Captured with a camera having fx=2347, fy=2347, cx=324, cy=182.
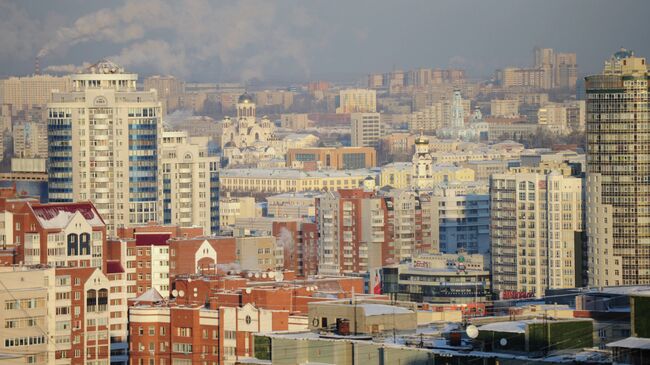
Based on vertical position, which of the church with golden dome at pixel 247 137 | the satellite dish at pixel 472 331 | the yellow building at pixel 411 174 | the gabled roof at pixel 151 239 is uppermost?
the church with golden dome at pixel 247 137

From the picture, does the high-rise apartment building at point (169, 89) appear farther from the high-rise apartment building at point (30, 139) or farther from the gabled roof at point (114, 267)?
the gabled roof at point (114, 267)

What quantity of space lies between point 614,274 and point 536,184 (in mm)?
3497

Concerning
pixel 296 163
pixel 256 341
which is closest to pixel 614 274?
pixel 256 341

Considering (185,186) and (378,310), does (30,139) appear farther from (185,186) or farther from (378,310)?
(378,310)

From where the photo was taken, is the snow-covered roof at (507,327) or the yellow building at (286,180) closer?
the snow-covered roof at (507,327)

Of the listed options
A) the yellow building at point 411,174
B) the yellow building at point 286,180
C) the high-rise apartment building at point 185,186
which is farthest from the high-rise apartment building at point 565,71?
the high-rise apartment building at point 185,186

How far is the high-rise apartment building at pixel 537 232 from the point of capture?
38344 mm

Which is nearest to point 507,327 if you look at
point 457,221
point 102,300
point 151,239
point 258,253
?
point 102,300

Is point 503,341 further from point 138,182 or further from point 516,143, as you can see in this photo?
point 516,143

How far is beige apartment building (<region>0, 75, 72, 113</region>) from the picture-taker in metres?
55.7

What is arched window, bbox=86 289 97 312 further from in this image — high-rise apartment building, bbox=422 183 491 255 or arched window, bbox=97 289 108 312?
high-rise apartment building, bbox=422 183 491 255

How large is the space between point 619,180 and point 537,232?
7.81 feet

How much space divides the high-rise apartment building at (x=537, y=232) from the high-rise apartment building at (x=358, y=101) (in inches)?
2593

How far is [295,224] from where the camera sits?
4578 cm
